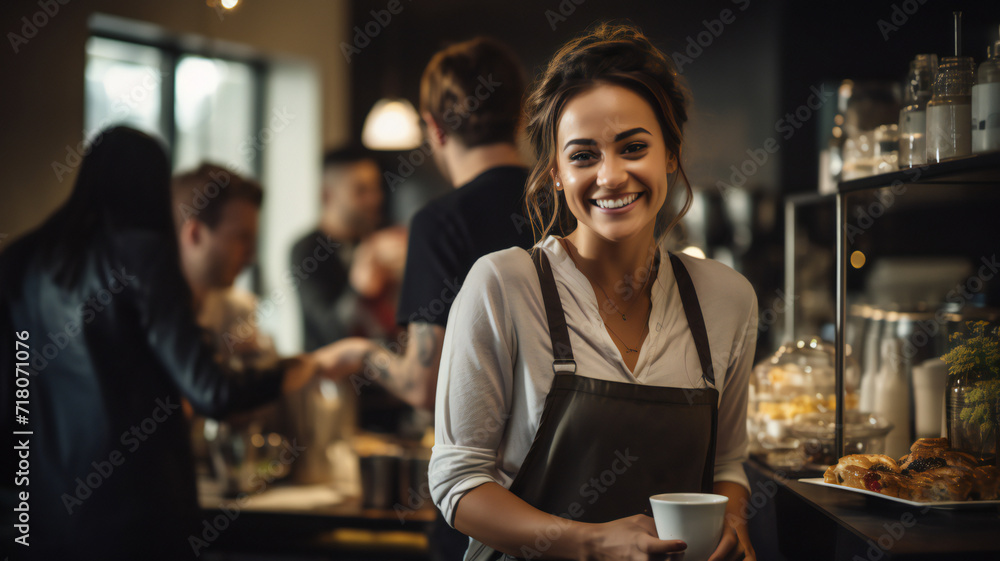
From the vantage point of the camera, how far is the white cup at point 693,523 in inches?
37.6

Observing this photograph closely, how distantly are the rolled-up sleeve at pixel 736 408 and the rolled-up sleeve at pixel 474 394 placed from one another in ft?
1.30

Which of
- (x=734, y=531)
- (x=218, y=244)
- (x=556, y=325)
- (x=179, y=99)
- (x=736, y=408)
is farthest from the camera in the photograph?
(x=179, y=99)

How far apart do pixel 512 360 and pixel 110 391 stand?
1417 millimetres

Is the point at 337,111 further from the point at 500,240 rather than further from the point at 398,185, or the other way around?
the point at 500,240

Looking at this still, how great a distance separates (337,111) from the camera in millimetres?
4016

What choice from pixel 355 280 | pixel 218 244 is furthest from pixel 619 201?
pixel 355 280

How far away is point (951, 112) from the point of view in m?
1.22

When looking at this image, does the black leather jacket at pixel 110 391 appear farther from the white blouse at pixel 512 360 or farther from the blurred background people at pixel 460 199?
the white blouse at pixel 512 360

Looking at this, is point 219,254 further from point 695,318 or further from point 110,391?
point 695,318

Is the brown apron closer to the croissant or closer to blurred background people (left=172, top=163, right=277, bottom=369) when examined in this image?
the croissant

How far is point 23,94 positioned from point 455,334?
9.26 feet

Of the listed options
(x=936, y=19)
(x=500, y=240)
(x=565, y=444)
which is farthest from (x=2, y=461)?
(x=936, y=19)

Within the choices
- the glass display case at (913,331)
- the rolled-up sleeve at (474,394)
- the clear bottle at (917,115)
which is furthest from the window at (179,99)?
the clear bottle at (917,115)

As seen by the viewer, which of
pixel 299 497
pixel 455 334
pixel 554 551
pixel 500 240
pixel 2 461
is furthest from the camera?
pixel 299 497
